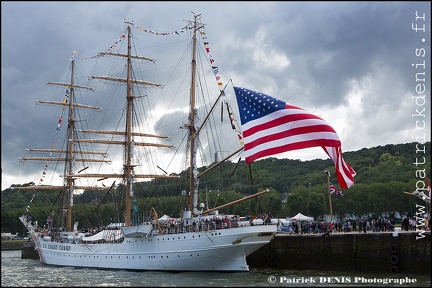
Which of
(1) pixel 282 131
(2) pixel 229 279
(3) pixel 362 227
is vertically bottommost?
(2) pixel 229 279

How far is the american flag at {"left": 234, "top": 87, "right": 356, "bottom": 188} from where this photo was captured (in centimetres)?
3494

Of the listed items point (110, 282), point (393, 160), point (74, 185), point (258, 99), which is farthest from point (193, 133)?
point (393, 160)

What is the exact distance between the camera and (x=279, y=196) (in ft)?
367

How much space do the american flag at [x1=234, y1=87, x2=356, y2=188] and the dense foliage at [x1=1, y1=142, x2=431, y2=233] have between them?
23153 mm

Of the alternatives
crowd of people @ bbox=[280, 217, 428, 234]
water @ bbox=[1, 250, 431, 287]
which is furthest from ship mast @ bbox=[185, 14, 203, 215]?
crowd of people @ bbox=[280, 217, 428, 234]

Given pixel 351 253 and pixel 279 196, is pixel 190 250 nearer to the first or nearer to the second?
pixel 351 253

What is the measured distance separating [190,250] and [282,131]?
13.0 m

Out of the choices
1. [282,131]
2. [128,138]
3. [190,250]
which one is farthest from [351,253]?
[128,138]

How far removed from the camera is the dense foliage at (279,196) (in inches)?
3467

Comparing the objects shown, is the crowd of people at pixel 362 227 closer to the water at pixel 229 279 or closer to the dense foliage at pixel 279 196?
the water at pixel 229 279

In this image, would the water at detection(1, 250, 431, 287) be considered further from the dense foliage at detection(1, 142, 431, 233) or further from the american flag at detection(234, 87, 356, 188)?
the dense foliage at detection(1, 142, 431, 233)

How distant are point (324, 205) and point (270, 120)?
2434 inches

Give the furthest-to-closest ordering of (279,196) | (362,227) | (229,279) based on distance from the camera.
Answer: (279,196) < (362,227) < (229,279)

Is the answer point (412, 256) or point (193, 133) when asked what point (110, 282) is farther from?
point (412, 256)
